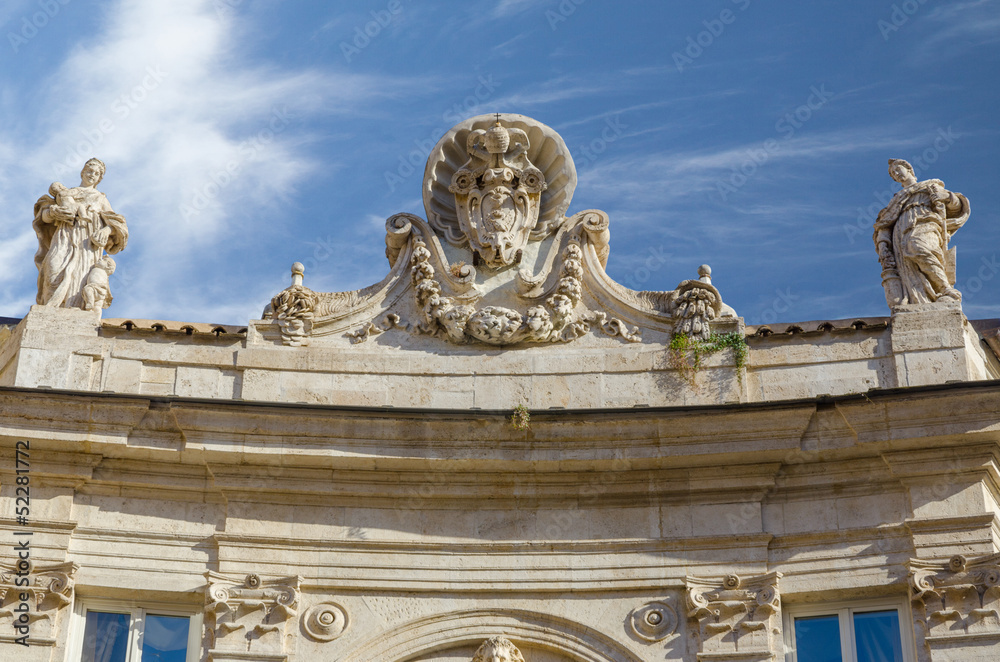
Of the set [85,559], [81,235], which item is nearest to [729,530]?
[85,559]

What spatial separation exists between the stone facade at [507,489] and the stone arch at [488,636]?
0.02 meters

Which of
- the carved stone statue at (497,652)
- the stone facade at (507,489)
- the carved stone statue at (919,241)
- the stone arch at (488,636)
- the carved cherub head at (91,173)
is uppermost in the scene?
the carved cherub head at (91,173)

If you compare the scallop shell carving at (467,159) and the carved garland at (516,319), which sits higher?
the scallop shell carving at (467,159)

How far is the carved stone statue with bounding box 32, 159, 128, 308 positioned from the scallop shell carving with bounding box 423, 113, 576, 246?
3.49m

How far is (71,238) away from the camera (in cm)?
1758

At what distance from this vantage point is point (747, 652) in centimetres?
1517

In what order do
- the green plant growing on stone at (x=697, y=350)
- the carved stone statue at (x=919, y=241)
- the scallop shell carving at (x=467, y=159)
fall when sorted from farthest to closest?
the scallop shell carving at (x=467, y=159) < the carved stone statue at (x=919, y=241) < the green plant growing on stone at (x=697, y=350)

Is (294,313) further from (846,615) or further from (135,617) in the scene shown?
(846,615)

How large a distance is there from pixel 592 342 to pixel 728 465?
210cm

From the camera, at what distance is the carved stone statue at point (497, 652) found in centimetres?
1517

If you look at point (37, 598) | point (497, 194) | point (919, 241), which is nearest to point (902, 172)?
point (919, 241)

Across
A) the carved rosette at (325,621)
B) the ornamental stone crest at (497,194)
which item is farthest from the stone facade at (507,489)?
the ornamental stone crest at (497,194)

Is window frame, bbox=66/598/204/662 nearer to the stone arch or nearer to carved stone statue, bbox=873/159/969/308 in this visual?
the stone arch

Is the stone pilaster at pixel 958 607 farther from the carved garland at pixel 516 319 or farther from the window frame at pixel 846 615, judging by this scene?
the carved garland at pixel 516 319
